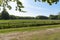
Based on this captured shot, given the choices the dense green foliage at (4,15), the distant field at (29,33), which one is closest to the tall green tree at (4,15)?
the dense green foliage at (4,15)

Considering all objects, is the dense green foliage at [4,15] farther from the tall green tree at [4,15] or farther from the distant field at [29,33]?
the distant field at [29,33]

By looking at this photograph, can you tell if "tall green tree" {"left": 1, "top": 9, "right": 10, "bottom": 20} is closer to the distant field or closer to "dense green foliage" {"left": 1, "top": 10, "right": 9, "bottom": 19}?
"dense green foliage" {"left": 1, "top": 10, "right": 9, "bottom": 19}

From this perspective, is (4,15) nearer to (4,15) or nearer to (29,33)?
(4,15)

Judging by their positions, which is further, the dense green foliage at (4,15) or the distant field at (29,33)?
the dense green foliage at (4,15)

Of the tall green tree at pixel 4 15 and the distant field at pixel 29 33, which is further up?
the distant field at pixel 29 33

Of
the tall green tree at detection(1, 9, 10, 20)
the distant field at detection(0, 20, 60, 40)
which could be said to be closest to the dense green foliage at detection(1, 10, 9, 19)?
the tall green tree at detection(1, 9, 10, 20)

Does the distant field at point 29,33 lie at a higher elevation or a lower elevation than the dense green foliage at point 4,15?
higher

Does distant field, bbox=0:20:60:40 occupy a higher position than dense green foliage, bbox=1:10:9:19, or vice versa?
distant field, bbox=0:20:60:40

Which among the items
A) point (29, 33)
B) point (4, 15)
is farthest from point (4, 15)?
point (29, 33)

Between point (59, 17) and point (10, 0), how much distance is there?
116951 mm

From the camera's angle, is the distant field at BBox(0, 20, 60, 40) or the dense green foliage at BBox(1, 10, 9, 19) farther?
the dense green foliage at BBox(1, 10, 9, 19)

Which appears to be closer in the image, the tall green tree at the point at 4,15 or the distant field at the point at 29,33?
the distant field at the point at 29,33

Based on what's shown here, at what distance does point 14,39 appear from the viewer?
2019 cm

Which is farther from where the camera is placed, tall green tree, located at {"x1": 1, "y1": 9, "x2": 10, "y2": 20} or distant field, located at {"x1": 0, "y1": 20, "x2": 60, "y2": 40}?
tall green tree, located at {"x1": 1, "y1": 9, "x2": 10, "y2": 20}
